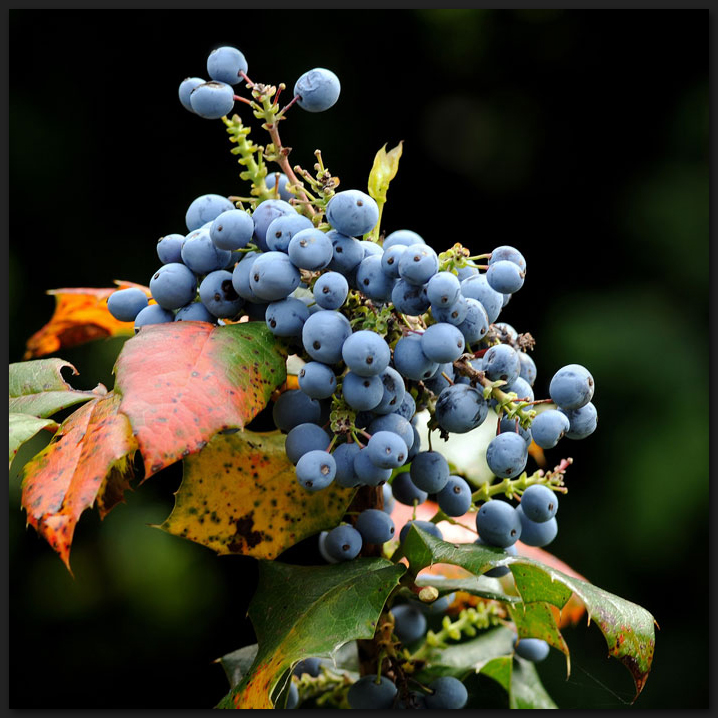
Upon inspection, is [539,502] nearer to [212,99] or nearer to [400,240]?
[400,240]

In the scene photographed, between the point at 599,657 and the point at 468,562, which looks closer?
the point at 468,562

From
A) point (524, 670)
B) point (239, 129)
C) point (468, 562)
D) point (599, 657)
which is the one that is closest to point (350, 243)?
point (239, 129)

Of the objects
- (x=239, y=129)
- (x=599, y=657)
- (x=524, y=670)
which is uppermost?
(x=239, y=129)

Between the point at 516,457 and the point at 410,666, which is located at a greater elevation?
the point at 516,457

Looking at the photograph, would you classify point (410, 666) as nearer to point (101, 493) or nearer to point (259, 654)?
point (259, 654)

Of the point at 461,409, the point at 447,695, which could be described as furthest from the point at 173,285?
the point at 447,695

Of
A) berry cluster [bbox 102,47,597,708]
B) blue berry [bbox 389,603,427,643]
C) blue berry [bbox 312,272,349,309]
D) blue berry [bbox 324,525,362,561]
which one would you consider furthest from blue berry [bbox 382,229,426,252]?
blue berry [bbox 389,603,427,643]

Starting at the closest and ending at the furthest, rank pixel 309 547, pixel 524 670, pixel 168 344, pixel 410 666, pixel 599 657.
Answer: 1. pixel 168 344
2. pixel 410 666
3. pixel 524 670
4. pixel 309 547
5. pixel 599 657

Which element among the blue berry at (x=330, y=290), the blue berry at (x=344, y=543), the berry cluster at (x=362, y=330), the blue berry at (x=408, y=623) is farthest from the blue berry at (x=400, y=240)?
the blue berry at (x=408, y=623)
